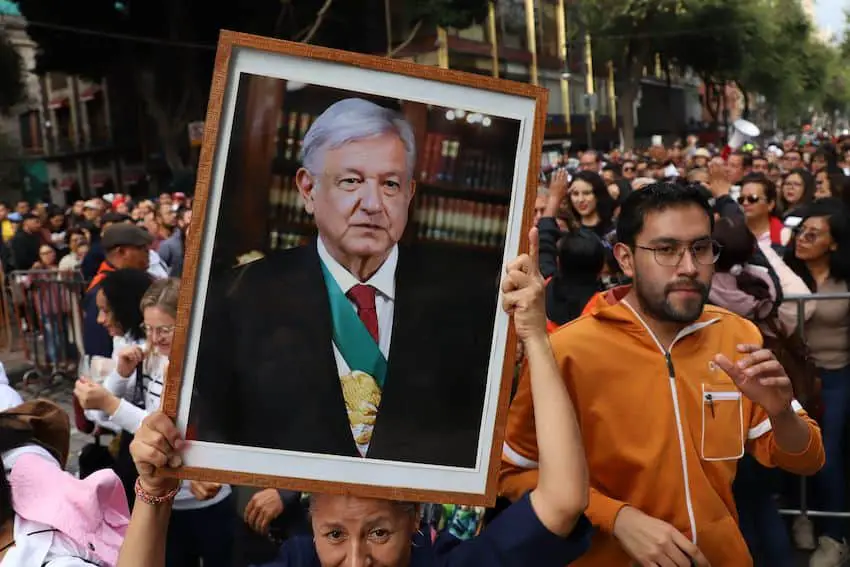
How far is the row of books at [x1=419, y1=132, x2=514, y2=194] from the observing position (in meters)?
1.66

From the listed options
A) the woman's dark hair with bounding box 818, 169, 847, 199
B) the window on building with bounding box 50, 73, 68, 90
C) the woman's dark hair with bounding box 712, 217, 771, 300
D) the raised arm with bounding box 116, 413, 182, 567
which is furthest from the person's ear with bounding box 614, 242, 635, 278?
the window on building with bounding box 50, 73, 68, 90

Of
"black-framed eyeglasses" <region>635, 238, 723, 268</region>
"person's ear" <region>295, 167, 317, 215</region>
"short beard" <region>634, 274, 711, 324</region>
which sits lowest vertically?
"short beard" <region>634, 274, 711, 324</region>

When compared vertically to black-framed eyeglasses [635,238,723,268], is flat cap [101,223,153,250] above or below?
below

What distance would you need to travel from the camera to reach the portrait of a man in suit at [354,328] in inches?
63.4

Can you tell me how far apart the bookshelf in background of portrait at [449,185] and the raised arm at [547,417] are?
86 millimetres

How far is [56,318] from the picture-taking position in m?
8.22

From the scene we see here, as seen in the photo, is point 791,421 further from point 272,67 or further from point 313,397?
point 272,67

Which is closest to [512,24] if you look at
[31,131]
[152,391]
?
[31,131]

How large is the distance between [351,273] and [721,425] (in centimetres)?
104

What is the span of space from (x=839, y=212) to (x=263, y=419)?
3.83 meters

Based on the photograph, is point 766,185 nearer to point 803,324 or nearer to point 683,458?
point 803,324

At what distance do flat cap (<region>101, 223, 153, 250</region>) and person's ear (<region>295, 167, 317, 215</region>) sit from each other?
361 cm

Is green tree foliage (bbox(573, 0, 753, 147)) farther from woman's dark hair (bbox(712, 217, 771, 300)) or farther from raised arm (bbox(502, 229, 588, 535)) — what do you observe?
raised arm (bbox(502, 229, 588, 535))

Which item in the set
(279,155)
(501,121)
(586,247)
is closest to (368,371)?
(279,155)
